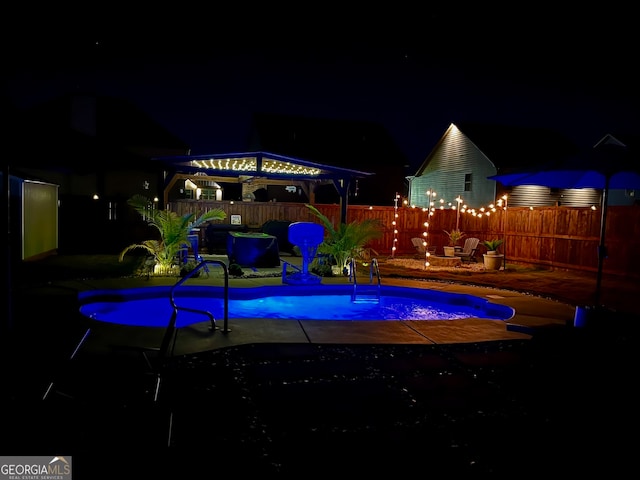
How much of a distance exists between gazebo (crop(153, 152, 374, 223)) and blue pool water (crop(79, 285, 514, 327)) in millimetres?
4922

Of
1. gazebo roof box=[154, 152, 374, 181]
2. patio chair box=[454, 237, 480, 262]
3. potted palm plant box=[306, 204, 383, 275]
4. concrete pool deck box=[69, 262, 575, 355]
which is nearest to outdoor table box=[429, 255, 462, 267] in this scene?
patio chair box=[454, 237, 480, 262]

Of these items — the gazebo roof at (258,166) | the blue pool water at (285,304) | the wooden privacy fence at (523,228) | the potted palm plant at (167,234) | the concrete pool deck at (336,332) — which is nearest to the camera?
the concrete pool deck at (336,332)

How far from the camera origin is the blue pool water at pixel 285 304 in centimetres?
734

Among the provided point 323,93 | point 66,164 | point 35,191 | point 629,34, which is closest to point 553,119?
point 629,34

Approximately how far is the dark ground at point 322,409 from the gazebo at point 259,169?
8741mm

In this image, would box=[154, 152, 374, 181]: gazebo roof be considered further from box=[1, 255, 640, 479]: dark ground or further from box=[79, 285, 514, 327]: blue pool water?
box=[1, 255, 640, 479]: dark ground

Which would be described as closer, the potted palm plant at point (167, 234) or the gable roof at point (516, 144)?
the potted palm plant at point (167, 234)

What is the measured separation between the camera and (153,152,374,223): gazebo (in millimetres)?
12469

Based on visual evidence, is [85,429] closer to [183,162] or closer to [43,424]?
[43,424]

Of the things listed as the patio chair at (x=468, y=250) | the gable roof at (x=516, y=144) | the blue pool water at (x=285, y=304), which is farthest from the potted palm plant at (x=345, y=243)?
the gable roof at (x=516, y=144)

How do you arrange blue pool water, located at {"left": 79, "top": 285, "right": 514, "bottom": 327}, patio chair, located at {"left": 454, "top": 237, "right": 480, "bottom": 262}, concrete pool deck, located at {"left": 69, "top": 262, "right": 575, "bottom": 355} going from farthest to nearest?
patio chair, located at {"left": 454, "top": 237, "right": 480, "bottom": 262} → blue pool water, located at {"left": 79, "top": 285, "right": 514, "bottom": 327} → concrete pool deck, located at {"left": 69, "top": 262, "right": 575, "bottom": 355}

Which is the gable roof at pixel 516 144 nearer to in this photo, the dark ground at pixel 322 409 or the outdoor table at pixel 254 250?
the outdoor table at pixel 254 250

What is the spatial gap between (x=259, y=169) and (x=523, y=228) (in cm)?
901

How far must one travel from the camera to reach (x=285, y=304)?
849 centimetres
